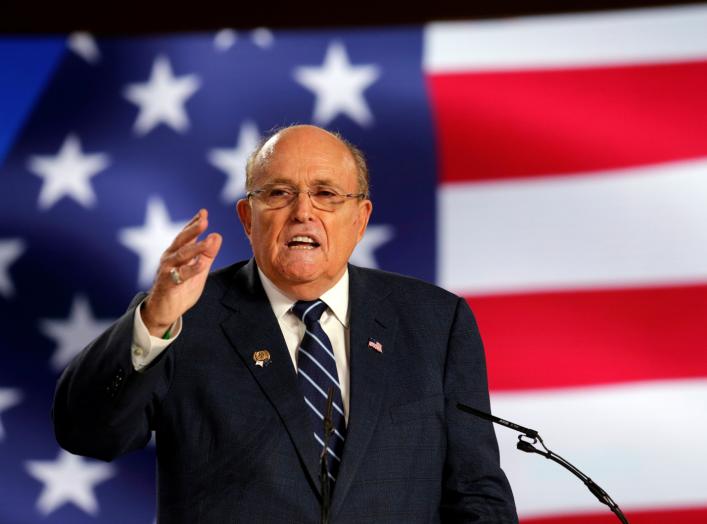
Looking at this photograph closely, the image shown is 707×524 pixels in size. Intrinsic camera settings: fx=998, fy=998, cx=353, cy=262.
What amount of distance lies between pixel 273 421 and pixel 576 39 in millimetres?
2005

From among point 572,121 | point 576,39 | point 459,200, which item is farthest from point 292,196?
point 576,39

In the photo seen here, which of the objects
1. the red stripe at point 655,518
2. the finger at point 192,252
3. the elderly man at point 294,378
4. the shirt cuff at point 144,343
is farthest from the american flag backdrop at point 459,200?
the finger at point 192,252

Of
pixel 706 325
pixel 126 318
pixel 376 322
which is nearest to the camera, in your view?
pixel 126 318

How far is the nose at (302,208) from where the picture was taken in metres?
2.03

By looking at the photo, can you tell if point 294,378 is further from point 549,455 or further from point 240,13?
point 240,13

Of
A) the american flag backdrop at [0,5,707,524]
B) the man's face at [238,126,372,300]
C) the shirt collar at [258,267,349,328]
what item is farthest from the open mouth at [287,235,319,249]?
the american flag backdrop at [0,5,707,524]

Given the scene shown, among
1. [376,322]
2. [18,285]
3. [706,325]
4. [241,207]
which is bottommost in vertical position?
[376,322]

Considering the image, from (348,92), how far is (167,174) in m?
0.66

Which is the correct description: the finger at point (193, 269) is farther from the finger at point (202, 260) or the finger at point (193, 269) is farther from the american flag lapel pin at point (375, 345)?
the american flag lapel pin at point (375, 345)

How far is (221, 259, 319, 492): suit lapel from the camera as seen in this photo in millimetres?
1857

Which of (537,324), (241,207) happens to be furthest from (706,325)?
(241,207)

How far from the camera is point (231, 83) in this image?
335 cm

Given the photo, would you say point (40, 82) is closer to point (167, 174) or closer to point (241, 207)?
point (167, 174)

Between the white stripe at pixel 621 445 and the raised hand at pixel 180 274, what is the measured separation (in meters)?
1.68
